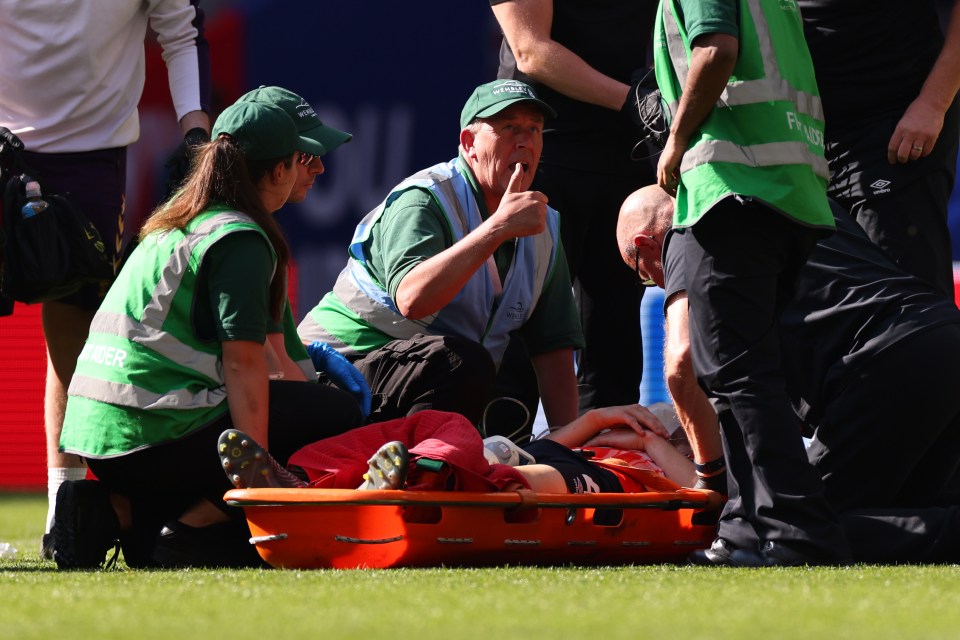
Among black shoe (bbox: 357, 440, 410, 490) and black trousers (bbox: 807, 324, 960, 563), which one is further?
black trousers (bbox: 807, 324, 960, 563)

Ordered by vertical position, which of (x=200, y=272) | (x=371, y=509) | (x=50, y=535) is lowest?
(x=50, y=535)

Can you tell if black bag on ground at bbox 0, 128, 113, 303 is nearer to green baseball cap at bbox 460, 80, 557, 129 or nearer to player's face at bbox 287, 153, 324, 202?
player's face at bbox 287, 153, 324, 202

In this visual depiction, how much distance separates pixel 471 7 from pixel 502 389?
3330 mm

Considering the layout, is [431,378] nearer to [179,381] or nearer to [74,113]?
[179,381]

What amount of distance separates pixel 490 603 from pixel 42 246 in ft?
6.28

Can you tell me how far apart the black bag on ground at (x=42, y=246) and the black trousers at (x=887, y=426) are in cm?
197

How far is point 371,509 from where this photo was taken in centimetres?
334

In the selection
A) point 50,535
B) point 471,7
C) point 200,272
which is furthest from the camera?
point 471,7

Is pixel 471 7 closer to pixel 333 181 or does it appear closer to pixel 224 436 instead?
pixel 333 181

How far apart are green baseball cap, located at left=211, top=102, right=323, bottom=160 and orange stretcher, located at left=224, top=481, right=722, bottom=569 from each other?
0.92 meters

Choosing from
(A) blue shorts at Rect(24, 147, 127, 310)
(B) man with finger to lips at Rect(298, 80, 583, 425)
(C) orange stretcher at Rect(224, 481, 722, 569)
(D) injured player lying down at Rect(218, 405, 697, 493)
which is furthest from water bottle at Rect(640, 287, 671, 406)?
(C) orange stretcher at Rect(224, 481, 722, 569)

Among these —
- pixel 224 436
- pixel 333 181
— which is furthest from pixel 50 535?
pixel 333 181

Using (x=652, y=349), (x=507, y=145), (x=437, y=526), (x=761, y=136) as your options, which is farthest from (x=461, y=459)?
(x=652, y=349)

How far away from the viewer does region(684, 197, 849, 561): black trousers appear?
3.40 metres
